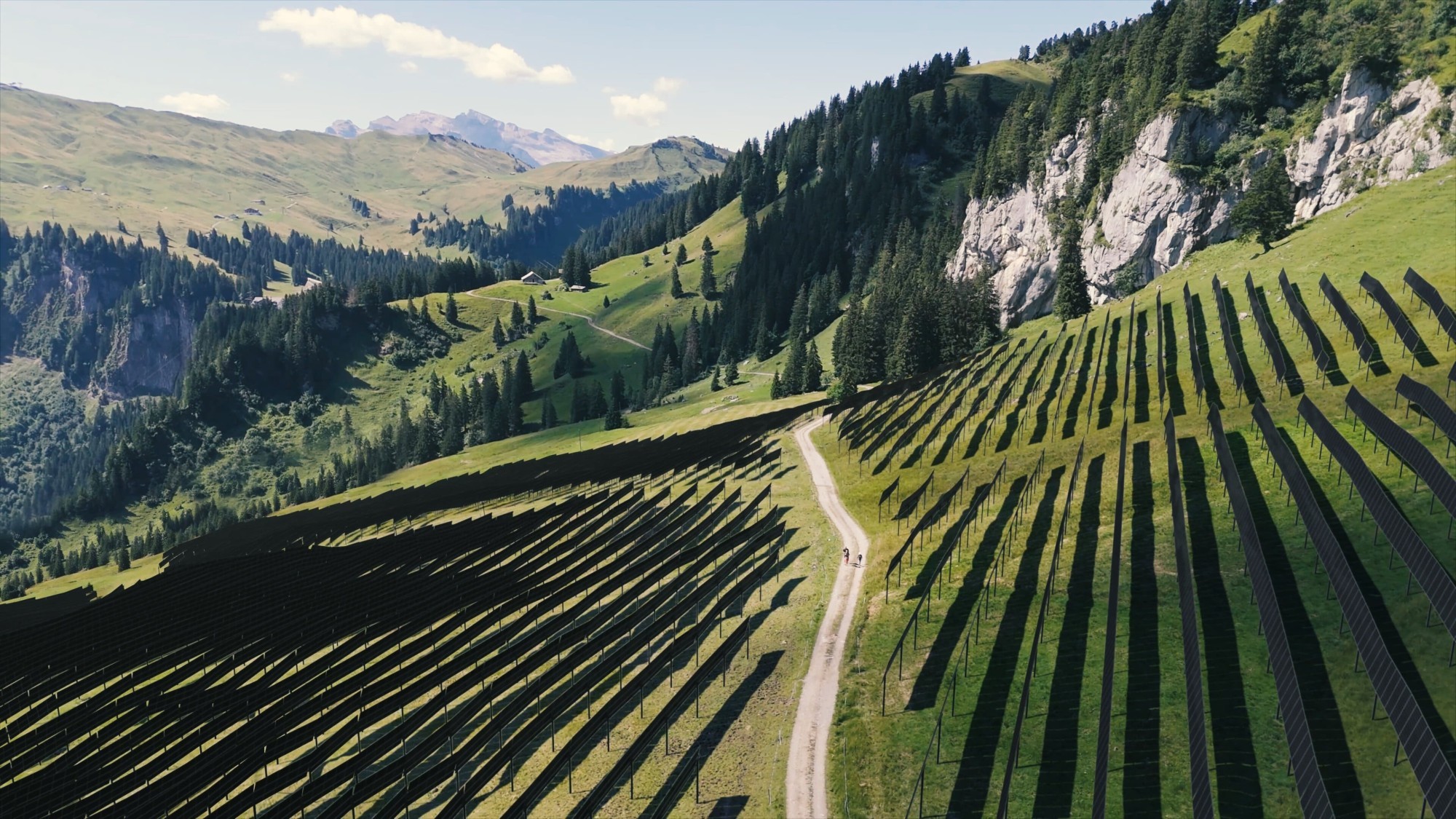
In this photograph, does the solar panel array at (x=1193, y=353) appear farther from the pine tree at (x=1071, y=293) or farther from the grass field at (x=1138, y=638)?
the pine tree at (x=1071, y=293)

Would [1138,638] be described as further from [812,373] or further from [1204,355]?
[812,373]

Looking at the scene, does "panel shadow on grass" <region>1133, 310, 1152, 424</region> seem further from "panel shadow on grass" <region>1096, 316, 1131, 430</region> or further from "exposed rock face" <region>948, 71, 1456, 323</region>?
"exposed rock face" <region>948, 71, 1456, 323</region>

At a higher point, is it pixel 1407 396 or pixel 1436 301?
pixel 1436 301

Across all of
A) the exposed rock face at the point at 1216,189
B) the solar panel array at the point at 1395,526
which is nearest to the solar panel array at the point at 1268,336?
the solar panel array at the point at 1395,526

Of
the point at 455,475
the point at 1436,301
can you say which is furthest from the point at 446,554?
the point at 455,475

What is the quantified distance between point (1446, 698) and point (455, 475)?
551ft

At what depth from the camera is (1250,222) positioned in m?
122

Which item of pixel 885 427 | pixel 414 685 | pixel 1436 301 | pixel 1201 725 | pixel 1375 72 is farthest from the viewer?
pixel 1375 72

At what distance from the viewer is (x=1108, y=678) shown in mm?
37438

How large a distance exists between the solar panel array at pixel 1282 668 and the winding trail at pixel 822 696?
57.8 feet

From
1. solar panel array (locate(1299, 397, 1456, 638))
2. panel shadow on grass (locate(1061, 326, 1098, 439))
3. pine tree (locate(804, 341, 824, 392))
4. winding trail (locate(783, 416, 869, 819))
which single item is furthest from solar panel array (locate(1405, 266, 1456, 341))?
pine tree (locate(804, 341, 824, 392))

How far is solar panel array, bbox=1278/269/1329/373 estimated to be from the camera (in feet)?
240

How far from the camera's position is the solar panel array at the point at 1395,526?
1467 inches

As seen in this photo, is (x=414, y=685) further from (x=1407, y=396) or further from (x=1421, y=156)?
(x=1421, y=156)
